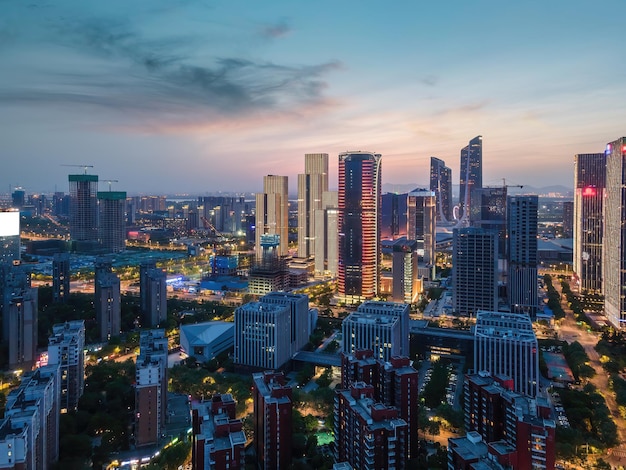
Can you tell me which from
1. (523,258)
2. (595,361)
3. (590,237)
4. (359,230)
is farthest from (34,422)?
(590,237)

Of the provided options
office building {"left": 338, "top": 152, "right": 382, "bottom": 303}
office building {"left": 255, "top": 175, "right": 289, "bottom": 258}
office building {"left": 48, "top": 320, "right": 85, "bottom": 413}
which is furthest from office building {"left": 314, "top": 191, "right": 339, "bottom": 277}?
office building {"left": 48, "top": 320, "right": 85, "bottom": 413}

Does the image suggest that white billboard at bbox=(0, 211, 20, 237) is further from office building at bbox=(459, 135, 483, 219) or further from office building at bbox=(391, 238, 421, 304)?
office building at bbox=(459, 135, 483, 219)

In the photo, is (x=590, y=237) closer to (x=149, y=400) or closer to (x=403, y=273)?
(x=403, y=273)

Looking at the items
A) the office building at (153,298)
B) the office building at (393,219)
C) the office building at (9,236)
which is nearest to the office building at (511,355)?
the office building at (153,298)

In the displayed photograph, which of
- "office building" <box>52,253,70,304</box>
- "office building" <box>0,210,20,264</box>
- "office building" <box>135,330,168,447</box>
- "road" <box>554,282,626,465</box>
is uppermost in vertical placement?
"office building" <box>0,210,20,264</box>

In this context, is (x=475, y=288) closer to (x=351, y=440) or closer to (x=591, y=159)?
(x=351, y=440)
